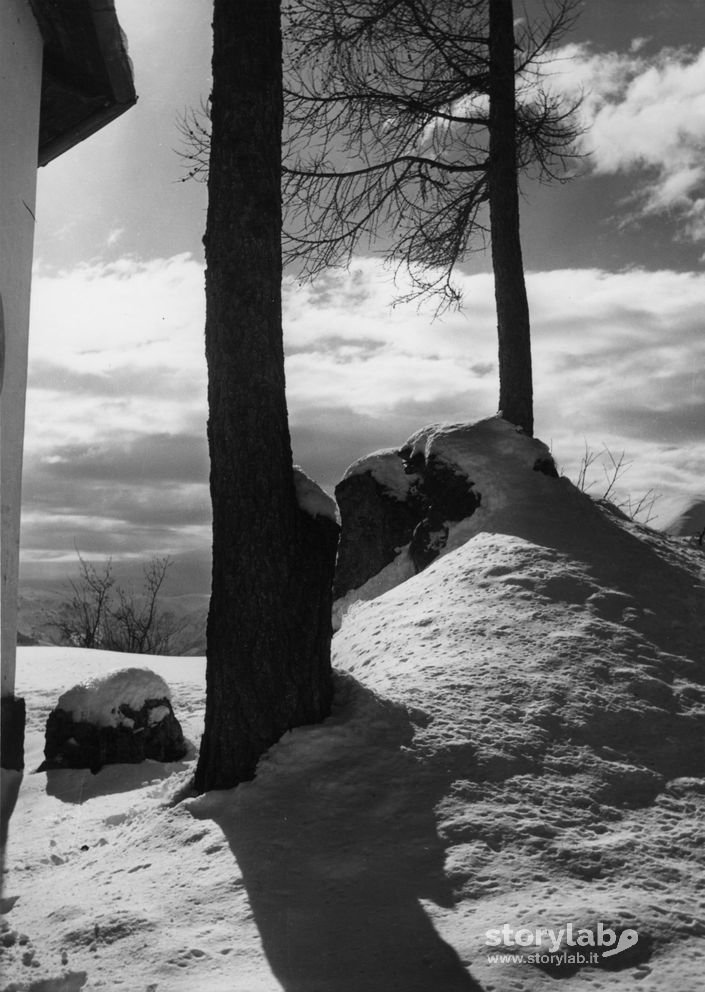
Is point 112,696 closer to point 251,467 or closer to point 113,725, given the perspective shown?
point 113,725

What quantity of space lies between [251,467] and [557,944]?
272 centimetres

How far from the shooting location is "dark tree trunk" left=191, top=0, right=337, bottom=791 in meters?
4.53

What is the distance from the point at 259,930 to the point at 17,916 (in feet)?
3.99

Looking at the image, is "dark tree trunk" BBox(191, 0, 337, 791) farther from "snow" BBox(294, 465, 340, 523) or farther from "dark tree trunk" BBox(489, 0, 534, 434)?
"dark tree trunk" BBox(489, 0, 534, 434)

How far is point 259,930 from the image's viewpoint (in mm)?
3182

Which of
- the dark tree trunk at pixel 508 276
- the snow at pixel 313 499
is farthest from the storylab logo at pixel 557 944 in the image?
the dark tree trunk at pixel 508 276

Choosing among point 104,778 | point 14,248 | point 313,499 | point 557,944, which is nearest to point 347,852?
point 557,944

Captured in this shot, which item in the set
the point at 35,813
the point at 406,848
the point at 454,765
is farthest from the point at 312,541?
the point at 35,813

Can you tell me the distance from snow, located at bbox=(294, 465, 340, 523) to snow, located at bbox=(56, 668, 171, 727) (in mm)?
2322

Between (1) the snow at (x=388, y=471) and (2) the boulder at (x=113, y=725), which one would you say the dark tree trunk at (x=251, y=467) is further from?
(1) the snow at (x=388, y=471)

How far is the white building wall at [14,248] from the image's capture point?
5.53 m

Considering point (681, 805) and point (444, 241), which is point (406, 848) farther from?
point (444, 241)

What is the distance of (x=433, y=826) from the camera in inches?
148

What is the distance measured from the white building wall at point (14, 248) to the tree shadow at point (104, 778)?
87cm
